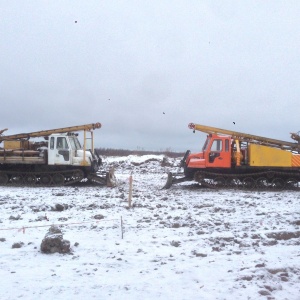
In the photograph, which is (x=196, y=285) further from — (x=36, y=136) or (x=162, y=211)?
(x=36, y=136)

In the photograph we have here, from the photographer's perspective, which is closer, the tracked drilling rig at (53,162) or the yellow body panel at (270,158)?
the yellow body panel at (270,158)

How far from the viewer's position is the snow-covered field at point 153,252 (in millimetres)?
5156

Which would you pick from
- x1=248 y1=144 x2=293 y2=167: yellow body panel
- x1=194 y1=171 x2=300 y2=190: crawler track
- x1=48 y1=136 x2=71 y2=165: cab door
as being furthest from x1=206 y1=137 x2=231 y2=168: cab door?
x1=48 y1=136 x2=71 y2=165: cab door

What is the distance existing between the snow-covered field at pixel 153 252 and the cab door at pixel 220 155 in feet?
17.3

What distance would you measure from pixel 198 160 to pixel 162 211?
684 centimetres

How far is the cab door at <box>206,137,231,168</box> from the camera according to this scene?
17266 millimetres

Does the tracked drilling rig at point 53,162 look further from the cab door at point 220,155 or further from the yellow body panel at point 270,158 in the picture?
the yellow body panel at point 270,158

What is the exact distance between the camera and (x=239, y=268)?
5941mm

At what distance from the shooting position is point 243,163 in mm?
17562

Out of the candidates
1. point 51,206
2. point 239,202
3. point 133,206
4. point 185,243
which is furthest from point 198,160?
point 185,243

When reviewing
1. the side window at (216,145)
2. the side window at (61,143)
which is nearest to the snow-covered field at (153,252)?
the side window at (216,145)

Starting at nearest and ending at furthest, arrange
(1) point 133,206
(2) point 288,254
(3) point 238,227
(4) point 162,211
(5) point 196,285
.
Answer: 1. (5) point 196,285
2. (2) point 288,254
3. (3) point 238,227
4. (4) point 162,211
5. (1) point 133,206

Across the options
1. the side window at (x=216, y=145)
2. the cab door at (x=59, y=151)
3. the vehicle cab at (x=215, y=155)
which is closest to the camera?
the vehicle cab at (x=215, y=155)

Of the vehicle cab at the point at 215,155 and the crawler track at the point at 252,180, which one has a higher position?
the vehicle cab at the point at 215,155
